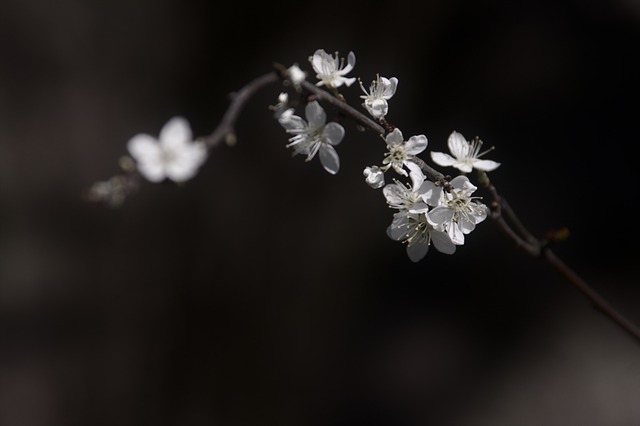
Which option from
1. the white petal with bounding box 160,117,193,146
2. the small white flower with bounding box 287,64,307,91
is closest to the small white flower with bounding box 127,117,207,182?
the white petal with bounding box 160,117,193,146

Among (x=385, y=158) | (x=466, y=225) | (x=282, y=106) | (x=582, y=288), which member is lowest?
(x=582, y=288)

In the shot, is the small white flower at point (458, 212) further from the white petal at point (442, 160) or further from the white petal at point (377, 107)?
the white petal at point (377, 107)

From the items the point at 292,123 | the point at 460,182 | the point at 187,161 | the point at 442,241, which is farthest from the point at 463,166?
the point at 187,161

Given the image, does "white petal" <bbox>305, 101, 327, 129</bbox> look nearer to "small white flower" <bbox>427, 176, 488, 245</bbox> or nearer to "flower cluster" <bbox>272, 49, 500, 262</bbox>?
"flower cluster" <bbox>272, 49, 500, 262</bbox>

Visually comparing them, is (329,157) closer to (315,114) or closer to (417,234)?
(315,114)

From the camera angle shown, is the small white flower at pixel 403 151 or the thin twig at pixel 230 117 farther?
the small white flower at pixel 403 151

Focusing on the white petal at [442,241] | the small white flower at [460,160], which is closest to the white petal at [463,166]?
the small white flower at [460,160]
